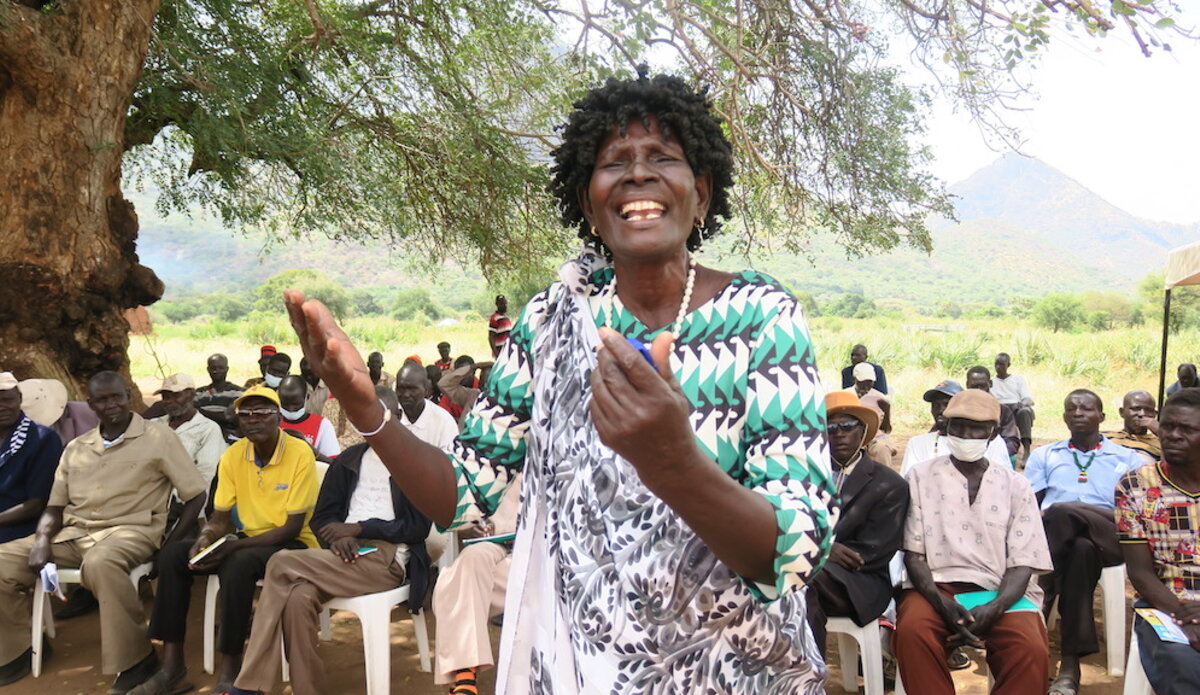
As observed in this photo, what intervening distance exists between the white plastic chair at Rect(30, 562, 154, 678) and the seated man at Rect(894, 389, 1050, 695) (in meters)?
3.96

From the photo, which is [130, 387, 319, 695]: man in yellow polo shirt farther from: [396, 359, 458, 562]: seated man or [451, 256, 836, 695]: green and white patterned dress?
[451, 256, 836, 695]: green and white patterned dress

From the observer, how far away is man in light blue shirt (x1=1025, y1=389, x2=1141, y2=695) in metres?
4.53

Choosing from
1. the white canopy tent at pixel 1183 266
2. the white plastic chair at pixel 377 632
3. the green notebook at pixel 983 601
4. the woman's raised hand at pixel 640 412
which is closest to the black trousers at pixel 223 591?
the white plastic chair at pixel 377 632

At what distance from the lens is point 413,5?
28.2ft

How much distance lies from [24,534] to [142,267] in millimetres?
2961

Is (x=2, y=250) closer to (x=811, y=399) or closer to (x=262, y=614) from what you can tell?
(x=262, y=614)

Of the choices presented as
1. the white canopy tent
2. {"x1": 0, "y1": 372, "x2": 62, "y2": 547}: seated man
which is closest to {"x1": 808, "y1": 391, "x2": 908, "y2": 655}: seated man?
{"x1": 0, "y1": 372, "x2": 62, "y2": 547}: seated man

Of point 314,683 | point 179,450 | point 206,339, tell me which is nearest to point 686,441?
point 314,683

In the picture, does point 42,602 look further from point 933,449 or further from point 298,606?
point 933,449

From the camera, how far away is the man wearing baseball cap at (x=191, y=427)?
597cm

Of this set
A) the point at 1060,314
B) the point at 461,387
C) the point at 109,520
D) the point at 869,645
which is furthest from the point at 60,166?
the point at 1060,314

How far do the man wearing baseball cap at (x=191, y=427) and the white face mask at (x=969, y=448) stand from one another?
14.8 ft

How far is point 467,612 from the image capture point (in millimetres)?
4254

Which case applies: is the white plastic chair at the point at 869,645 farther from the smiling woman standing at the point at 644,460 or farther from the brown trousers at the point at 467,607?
the smiling woman standing at the point at 644,460
